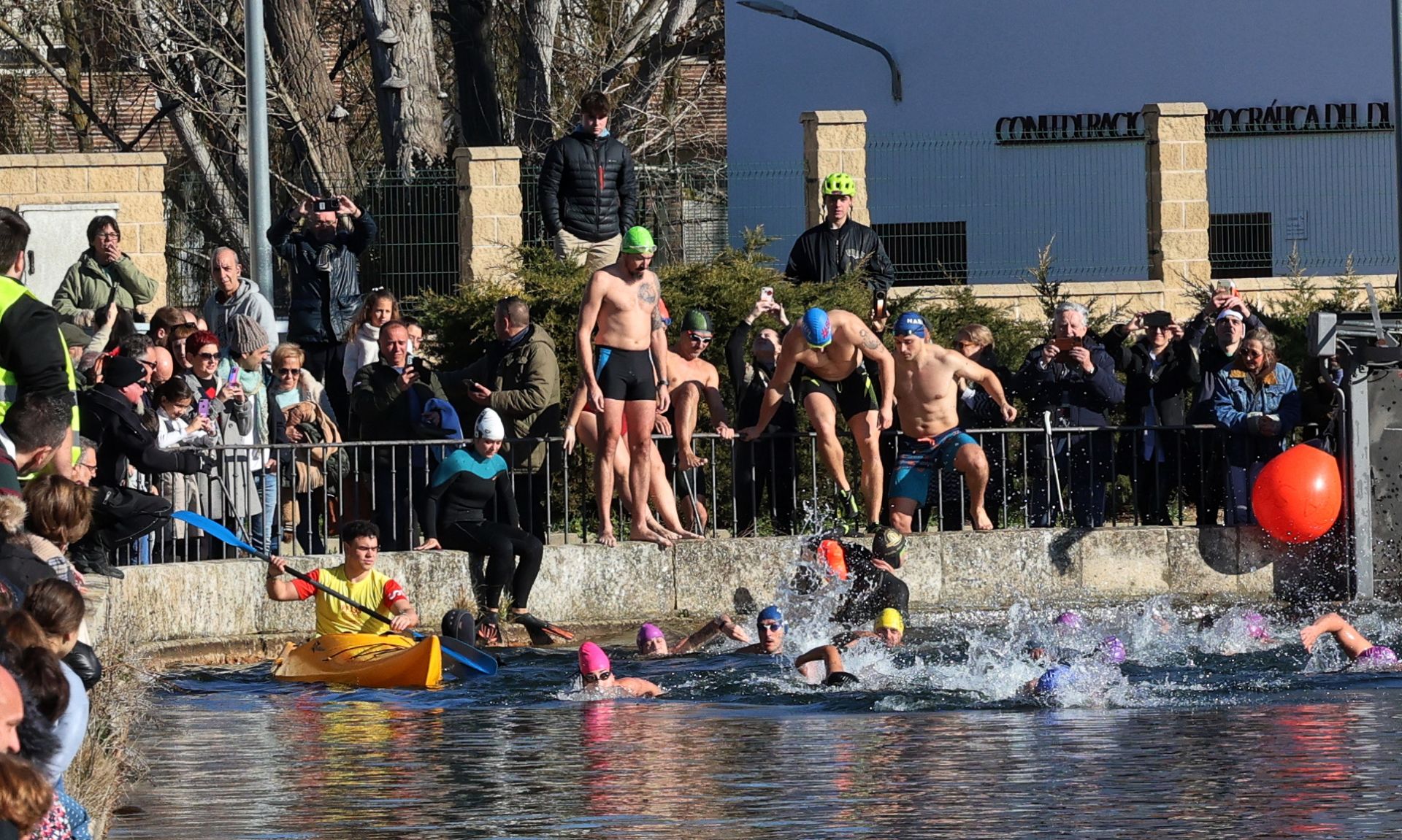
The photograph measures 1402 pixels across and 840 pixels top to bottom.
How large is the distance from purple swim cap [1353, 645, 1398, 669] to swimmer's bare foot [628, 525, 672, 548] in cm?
492

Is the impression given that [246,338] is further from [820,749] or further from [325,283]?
[820,749]

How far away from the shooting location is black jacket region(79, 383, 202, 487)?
47.6ft

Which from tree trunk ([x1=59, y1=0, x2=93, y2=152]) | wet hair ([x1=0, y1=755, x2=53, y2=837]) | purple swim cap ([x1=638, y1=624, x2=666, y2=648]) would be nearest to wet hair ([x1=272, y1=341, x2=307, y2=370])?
purple swim cap ([x1=638, y1=624, x2=666, y2=648])

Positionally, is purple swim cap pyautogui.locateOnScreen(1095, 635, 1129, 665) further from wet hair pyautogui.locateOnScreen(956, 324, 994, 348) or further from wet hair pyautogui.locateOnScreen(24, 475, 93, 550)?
wet hair pyautogui.locateOnScreen(24, 475, 93, 550)

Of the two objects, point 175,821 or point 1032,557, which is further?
point 1032,557

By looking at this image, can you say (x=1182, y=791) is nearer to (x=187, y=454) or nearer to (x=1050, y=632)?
(x=1050, y=632)

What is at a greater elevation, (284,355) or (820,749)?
(284,355)

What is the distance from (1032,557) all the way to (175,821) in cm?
970

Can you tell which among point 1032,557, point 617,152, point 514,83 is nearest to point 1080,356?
point 1032,557

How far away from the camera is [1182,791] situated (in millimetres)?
9859

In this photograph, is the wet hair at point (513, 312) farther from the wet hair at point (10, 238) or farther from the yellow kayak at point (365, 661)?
the wet hair at point (10, 238)

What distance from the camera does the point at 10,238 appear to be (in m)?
9.55

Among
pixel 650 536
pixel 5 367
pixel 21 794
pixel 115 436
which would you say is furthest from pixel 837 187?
pixel 21 794

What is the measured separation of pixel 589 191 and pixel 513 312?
2.68 metres
